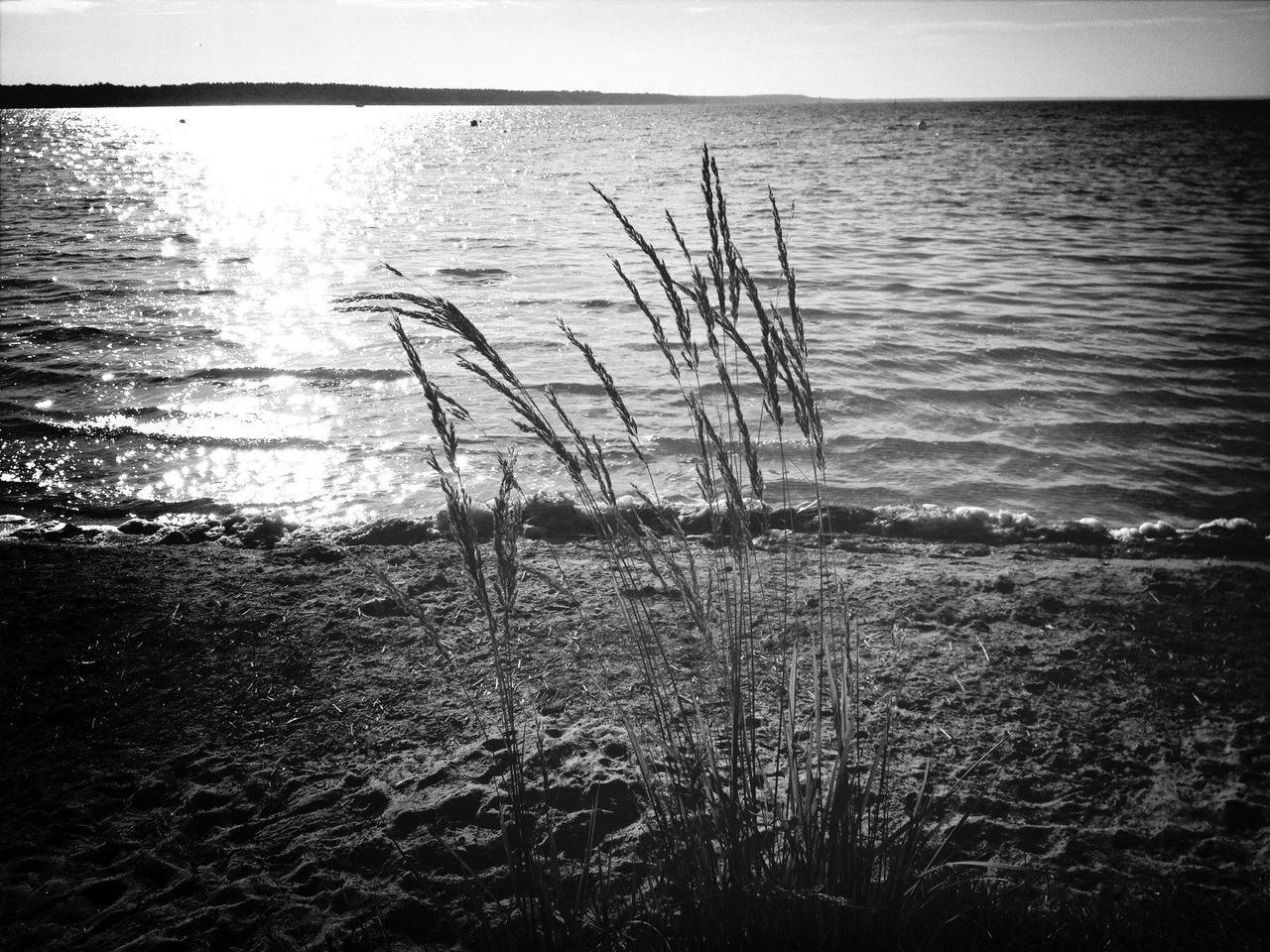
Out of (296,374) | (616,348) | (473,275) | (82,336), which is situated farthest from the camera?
(473,275)

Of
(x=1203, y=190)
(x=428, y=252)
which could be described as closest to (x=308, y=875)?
(x=428, y=252)

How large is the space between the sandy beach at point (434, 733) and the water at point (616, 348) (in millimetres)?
1130

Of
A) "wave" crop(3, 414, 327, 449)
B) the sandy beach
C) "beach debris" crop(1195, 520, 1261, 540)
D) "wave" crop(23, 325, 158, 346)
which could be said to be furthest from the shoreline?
"wave" crop(23, 325, 158, 346)

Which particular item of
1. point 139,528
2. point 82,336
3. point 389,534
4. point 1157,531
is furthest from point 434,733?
point 82,336

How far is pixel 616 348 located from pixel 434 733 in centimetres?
718

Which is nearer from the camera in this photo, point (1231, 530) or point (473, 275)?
point (1231, 530)

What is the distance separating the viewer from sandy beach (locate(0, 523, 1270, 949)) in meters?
2.13

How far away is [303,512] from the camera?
17.6 ft

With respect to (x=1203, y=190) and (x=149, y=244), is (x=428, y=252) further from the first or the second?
(x=1203, y=190)

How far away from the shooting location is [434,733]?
9.02 feet

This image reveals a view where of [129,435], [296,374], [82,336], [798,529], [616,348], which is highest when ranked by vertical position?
[82,336]

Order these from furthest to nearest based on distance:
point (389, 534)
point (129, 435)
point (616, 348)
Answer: point (616, 348) → point (129, 435) → point (389, 534)

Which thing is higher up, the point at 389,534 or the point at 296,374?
the point at 296,374

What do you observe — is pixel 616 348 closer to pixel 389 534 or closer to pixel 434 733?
pixel 389 534
